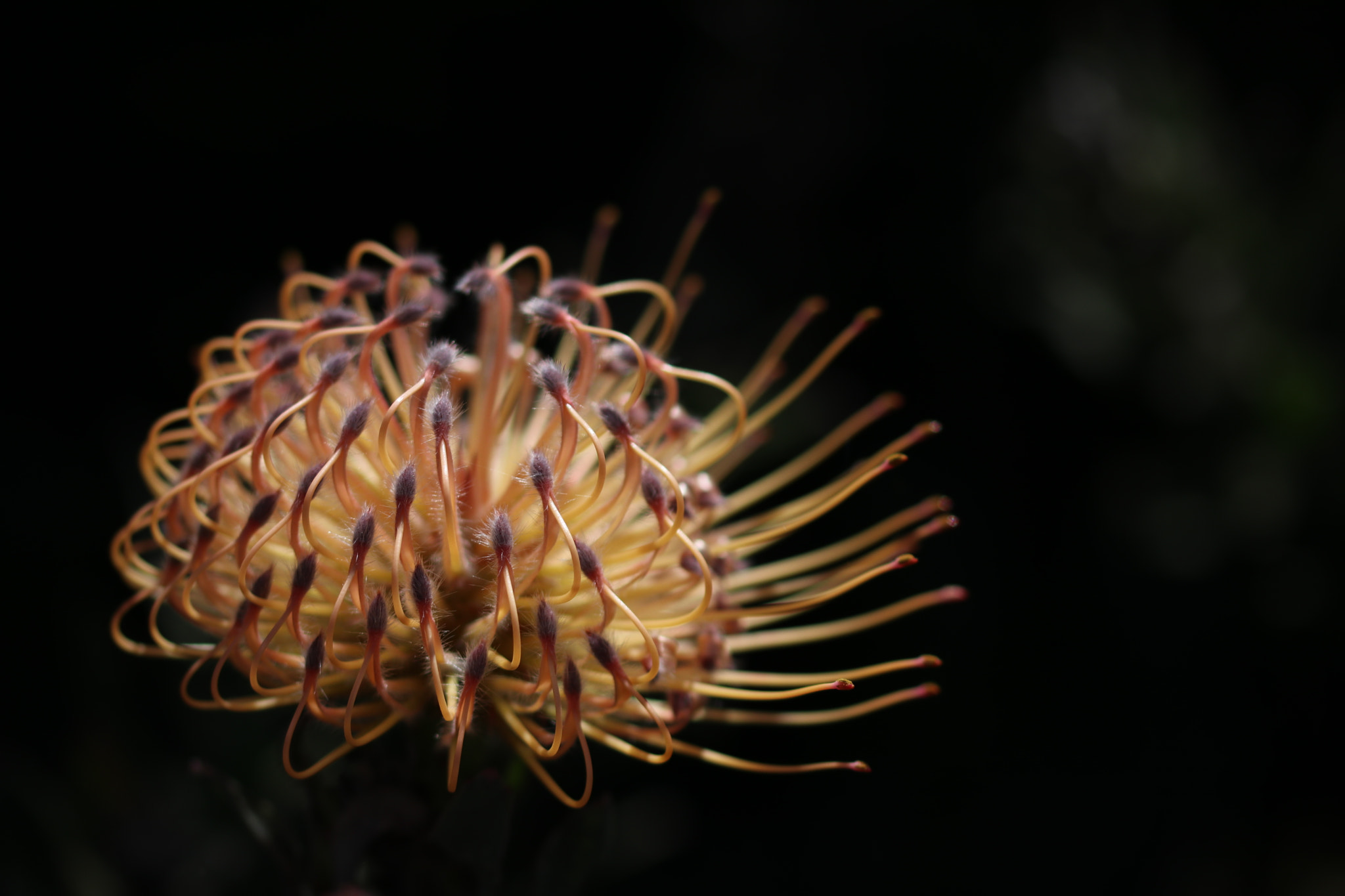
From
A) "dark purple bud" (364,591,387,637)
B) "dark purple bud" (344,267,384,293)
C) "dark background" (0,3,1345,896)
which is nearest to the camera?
"dark purple bud" (364,591,387,637)

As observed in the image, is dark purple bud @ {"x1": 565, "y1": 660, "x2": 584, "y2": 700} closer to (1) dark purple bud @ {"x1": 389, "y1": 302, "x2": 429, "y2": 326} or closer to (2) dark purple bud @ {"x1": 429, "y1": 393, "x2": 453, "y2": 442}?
(2) dark purple bud @ {"x1": 429, "y1": 393, "x2": 453, "y2": 442}

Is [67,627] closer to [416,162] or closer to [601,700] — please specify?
[601,700]

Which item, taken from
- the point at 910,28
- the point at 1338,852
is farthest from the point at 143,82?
the point at 1338,852

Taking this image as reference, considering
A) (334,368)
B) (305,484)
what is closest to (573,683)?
(305,484)

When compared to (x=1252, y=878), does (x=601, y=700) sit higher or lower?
higher

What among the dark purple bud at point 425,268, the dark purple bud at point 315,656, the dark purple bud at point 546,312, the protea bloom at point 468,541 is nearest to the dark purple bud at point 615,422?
the protea bloom at point 468,541

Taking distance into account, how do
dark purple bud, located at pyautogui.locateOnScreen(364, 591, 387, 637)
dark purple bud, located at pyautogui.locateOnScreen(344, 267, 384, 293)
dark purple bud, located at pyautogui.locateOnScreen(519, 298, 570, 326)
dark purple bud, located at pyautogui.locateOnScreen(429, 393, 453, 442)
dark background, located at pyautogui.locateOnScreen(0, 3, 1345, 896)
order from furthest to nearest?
dark background, located at pyautogui.locateOnScreen(0, 3, 1345, 896), dark purple bud, located at pyautogui.locateOnScreen(344, 267, 384, 293), dark purple bud, located at pyautogui.locateOnScreen(519, 298, 570, 326), dark purple bud, located at pyautogui.locateOnScreen(429, 393, 453, 442), dark purple bud, located at pyautogui.locateOnScreen(364, 591, 387, 637)

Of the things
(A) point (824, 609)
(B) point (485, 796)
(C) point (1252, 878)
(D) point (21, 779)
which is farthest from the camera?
(C) point (1252, 878)

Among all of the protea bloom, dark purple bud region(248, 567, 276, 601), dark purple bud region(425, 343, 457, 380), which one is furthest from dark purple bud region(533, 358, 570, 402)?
dark purple bud region(248, 567, 276, 601)
